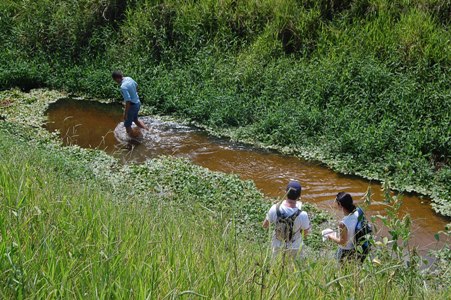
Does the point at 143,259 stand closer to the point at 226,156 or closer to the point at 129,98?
the point at 226,156

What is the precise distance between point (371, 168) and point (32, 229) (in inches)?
307

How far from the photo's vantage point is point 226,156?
11.2 m

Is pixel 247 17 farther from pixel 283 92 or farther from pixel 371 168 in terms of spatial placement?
pixel 371 168

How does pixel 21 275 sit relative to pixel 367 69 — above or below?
above

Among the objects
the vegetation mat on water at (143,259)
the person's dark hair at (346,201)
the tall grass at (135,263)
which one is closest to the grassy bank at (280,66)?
the person's dark hair at (346,201)

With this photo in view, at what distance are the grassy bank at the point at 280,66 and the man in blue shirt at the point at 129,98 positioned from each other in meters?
1.65

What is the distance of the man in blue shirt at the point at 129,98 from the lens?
1141 centimetres

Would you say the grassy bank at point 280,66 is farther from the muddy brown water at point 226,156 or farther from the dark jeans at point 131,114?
the dark jeans at point 131,114

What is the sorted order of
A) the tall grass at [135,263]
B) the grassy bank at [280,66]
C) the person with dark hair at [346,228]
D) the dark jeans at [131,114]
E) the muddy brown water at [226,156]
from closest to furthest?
the tall grass at [135,263] < the person with dark hair at [346,228] < the muddy brown water at [226,156] < the grassy bank at [280,66] < the dark jeans at [131,114]

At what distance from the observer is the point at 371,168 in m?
10.1

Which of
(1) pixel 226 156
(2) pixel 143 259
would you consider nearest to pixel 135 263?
(2) pixel 143 259

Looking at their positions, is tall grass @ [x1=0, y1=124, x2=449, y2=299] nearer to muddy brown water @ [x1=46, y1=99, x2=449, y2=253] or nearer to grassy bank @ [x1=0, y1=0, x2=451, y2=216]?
muddy brown water @ [x1=46, y1=99, x2=449, y2=253]

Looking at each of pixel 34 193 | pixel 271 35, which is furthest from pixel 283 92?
pixel 34 193

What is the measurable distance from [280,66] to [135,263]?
10.8 metres
